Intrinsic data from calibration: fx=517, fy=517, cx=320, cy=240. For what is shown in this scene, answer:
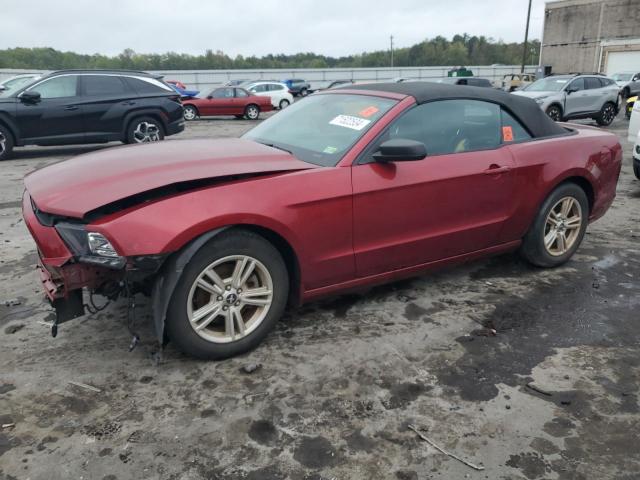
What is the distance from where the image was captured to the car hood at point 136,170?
9.00 feet

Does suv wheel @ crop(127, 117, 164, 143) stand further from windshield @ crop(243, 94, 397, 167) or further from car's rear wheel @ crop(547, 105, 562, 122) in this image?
car's rear wheel @ crop(547, 105, 562, 122)

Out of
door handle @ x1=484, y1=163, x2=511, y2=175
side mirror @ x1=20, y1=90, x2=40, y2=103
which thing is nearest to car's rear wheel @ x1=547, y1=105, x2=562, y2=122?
door handle @ x1=484, y1=163, x2=511, y2=175

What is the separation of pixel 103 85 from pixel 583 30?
48725 millimetres

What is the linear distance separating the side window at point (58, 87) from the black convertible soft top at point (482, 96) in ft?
26.6

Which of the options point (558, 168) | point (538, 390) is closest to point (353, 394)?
point (538, 390)

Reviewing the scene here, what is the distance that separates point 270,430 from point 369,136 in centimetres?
190

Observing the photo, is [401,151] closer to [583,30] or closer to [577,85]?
[577,85]

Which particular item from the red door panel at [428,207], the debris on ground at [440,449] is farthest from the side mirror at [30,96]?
the debris on ground at [440,449]

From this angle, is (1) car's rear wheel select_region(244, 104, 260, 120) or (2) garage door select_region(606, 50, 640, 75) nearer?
(1) car's rear wheel select_region(244, 104, 260, 120)

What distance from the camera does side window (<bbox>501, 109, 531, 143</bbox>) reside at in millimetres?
4035

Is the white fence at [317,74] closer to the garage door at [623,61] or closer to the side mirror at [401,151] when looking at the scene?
the garage door at [623,61]

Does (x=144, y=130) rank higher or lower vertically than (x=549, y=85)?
lower

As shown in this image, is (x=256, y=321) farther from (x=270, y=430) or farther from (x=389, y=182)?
(x=389, y=182)

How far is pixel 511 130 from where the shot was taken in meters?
4.08
